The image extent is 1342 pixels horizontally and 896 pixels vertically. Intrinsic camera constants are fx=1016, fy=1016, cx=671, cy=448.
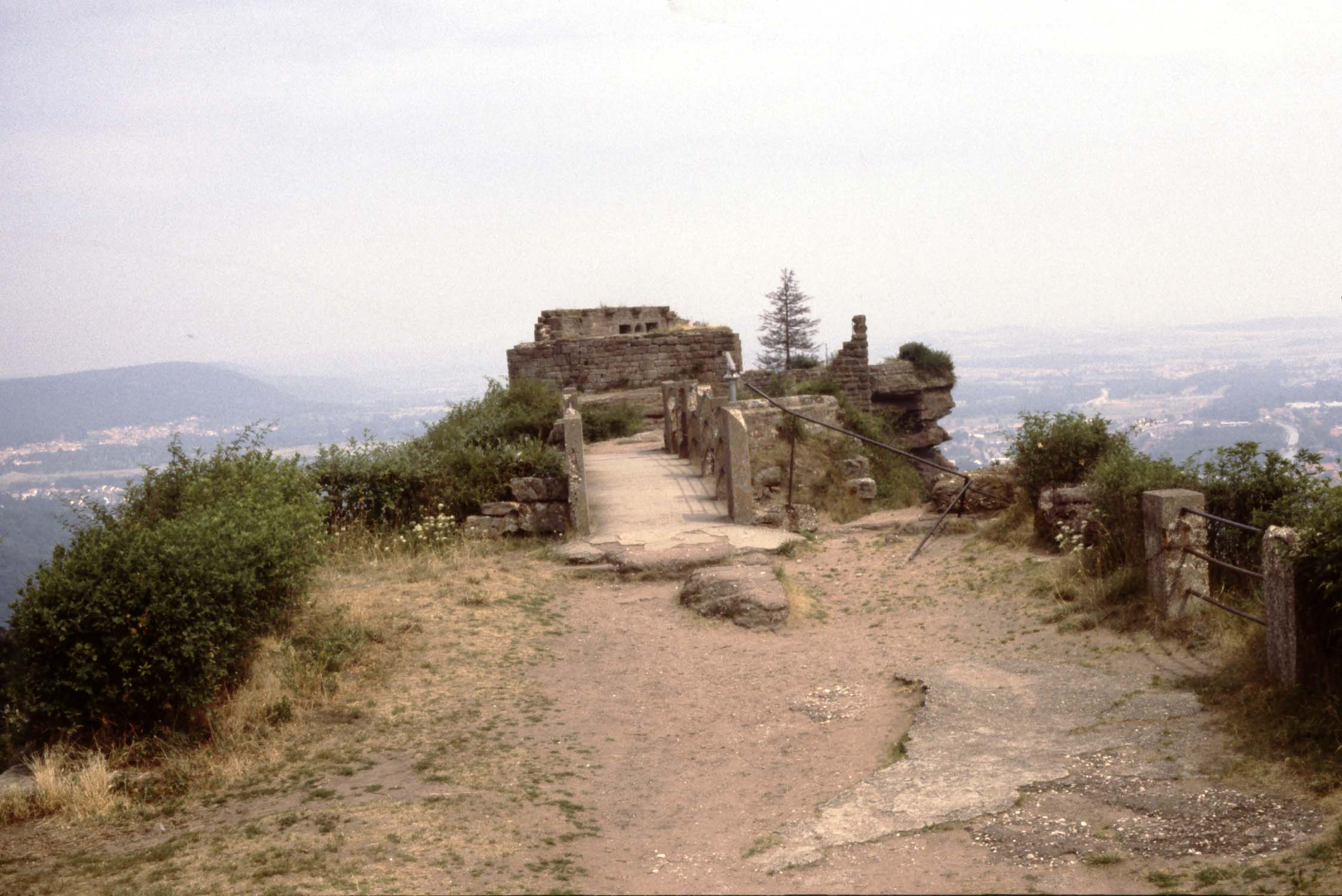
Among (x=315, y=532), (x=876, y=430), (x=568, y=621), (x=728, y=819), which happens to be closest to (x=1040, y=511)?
(x=568, y=621)

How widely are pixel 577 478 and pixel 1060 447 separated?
217 inches

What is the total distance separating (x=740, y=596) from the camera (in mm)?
9664

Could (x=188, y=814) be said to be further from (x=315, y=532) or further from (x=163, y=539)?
(x=315, y=532)

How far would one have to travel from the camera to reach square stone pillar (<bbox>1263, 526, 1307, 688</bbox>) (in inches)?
231

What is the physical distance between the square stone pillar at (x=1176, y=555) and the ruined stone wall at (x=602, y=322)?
724 inches

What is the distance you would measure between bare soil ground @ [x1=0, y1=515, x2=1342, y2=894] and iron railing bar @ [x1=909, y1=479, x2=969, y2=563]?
1.75 meters

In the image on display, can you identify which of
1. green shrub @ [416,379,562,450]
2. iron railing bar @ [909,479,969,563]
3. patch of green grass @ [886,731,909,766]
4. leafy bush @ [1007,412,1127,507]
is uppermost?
green shrub @ [416,379,562,450]

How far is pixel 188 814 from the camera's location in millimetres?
5746

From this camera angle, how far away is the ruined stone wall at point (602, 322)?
25922 mm

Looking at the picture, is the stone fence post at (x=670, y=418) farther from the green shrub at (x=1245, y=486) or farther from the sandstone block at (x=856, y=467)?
the green shrub at (x=1245, y=486)

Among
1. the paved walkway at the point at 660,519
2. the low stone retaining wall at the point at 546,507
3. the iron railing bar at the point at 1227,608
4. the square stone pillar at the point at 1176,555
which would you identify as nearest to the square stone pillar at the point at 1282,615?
the iron railing bar at the point at 1227,608

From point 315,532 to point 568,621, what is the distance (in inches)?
97.0

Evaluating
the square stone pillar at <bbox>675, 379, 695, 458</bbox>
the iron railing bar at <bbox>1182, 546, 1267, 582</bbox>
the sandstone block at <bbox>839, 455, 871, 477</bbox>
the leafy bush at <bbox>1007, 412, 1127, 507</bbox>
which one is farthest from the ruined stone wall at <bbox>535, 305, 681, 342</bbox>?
the iron railing bar at <bbox>1182, 546, 1267, 582</bbox>

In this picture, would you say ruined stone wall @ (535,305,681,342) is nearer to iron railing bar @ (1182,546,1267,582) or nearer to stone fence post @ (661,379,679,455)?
stone fence post @ (661,379,679,455)
